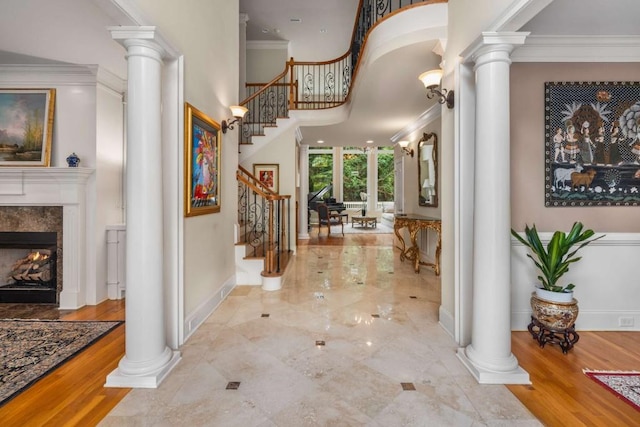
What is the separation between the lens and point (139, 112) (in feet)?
6.94

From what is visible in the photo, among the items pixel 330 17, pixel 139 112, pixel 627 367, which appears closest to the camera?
pixel 139 112

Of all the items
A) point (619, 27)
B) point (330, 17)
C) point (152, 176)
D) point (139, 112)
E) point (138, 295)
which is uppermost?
point (330, 17)

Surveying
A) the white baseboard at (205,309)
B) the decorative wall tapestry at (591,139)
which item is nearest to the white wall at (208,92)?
the white baseboard at (205,309)

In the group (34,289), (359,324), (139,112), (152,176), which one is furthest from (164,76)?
(34,289)

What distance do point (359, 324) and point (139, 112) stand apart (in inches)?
106

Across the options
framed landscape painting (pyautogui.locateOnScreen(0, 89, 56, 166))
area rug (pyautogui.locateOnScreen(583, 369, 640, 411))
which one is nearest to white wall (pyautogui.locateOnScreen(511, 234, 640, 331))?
area rug (pyautogui.locateOnScreen(583, 369, 640, 411))

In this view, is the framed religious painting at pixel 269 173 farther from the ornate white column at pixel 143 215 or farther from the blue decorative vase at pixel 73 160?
the ornate white column at pixel 143 215

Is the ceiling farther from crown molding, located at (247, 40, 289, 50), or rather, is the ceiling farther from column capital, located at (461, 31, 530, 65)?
column capital, located at (461, 31, 530, 65)

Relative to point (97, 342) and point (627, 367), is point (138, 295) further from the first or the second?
point (627, 367)

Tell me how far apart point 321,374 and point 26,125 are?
4587 millimetres

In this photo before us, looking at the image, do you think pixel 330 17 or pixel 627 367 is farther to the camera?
pixel 330 17

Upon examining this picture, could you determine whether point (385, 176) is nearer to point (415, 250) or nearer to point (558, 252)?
point (415, 250)

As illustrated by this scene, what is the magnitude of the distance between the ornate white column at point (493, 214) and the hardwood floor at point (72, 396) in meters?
2.55

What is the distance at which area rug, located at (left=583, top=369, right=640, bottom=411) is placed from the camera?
1990 millimetres
